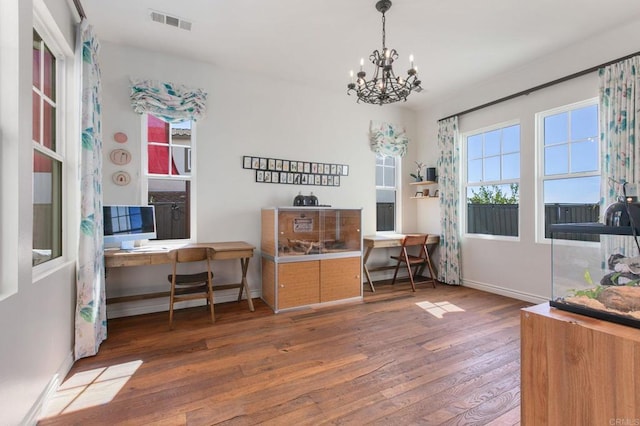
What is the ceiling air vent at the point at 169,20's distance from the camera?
9.04 feet

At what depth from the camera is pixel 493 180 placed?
425 cm

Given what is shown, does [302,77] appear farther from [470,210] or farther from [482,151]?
[470,210]

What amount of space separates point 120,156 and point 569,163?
514 cm

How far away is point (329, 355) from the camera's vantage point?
2.39 m

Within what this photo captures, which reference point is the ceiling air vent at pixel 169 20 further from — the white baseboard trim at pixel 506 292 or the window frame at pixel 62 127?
the white baseboard trim at pixel 506 292

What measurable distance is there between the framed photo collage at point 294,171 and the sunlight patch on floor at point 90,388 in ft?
8.19

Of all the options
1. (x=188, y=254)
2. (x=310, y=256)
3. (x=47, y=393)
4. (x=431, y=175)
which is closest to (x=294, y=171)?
(x=310, y=256)

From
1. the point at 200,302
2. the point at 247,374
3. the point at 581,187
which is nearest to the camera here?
the point at 247,374

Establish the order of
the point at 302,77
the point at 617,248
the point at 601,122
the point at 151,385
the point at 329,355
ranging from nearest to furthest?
the point at 617,248 < the point at 151,385 < the point at 329,355 < the point at 601,122 < the point at 302,77

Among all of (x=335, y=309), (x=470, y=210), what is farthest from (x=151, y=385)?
(x=470, y=210)

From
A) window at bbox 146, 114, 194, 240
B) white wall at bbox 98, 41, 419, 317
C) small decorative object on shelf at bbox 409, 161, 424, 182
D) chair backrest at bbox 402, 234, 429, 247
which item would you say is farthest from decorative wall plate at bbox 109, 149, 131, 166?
small decorative object on shelf at bbox 409, 161, 424, 182

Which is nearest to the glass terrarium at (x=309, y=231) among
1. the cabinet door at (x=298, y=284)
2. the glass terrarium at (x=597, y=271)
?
the cabinet door at (x=298, y=284)

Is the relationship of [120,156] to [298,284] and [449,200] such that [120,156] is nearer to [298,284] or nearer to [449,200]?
[298,284]

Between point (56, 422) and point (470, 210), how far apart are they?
4.95 m
